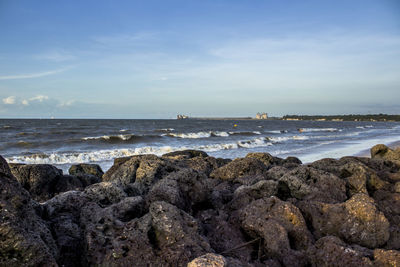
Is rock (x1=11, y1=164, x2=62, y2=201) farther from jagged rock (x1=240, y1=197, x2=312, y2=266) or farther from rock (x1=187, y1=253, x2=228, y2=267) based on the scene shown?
rock (x1=187, y1=253, x2=228, y2=267)

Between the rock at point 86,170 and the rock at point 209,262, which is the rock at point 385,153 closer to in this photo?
the rock at point 86,170

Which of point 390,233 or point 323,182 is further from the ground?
point 323,182

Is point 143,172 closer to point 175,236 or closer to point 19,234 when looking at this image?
point 175,236

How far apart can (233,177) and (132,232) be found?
361 cm

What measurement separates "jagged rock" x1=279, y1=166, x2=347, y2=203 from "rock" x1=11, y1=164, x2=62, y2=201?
16.2 feet

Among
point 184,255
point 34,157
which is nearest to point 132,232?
point 184,255

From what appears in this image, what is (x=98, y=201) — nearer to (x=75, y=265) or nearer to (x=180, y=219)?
(x=75, y=265)

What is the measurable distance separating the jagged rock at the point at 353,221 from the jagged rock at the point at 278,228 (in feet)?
1.25

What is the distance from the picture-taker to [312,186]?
210 inches

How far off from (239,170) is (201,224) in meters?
3.05

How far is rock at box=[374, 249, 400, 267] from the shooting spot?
2.91 metres

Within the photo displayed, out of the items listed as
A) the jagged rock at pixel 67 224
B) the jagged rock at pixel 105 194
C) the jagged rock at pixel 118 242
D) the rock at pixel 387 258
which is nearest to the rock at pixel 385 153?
the rock at pixel 387 258

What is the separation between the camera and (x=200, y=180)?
16.2 ft

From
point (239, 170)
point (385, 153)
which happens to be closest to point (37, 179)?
point (239, 170)
